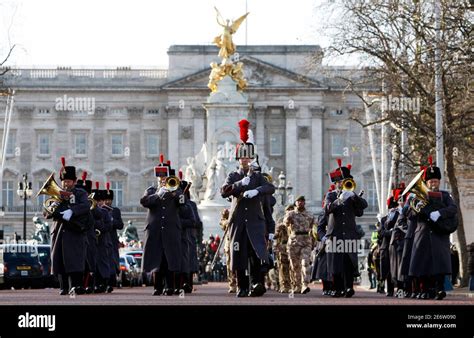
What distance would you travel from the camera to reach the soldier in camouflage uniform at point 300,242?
111 ft

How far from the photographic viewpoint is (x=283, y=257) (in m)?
35.8

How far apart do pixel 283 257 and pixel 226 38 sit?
47.0 meters

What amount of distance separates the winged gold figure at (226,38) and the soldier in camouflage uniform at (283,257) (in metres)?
46.3

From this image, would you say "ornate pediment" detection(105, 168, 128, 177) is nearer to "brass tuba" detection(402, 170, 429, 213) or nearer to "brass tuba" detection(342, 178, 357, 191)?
"brass tuba" detection(342, 178, 357, 191)

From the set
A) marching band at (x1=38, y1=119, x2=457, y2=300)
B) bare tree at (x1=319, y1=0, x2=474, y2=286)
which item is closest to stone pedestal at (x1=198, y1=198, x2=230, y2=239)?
bare tree at (x1=319, y1=0, x2=474, y2=286)

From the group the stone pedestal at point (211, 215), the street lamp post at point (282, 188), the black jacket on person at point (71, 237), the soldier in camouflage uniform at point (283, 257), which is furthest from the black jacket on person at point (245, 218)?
the stone pedestal at point (211, 215)

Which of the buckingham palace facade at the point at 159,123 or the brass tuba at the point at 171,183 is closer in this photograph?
Answer: the brass tuba at the point at 171,183

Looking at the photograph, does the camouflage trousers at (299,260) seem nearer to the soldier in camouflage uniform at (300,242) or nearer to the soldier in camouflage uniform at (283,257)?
the soldier in camouflage uniform at (300,242)

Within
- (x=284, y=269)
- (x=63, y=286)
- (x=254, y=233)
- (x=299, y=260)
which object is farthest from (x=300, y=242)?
(x=254, y=233)

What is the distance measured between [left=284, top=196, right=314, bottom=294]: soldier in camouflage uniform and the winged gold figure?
47.9 metres

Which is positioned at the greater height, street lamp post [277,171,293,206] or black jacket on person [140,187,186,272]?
street lamp post [277,171,293,206]

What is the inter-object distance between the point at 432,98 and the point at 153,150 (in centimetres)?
8745

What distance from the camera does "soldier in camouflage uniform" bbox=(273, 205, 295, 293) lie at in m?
35.5

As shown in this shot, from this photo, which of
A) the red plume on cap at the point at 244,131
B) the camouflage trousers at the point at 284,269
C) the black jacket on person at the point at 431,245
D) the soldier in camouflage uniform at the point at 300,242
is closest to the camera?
the red plume on cap at the point at 244,131
